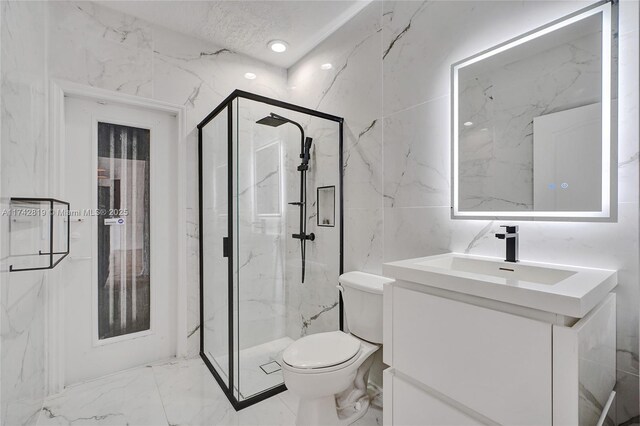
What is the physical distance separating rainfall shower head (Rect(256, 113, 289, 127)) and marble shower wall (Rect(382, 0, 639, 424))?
696 mm

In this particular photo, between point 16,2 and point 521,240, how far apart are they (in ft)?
7.86

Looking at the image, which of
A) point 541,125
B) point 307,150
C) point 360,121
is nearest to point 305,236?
point 307,150

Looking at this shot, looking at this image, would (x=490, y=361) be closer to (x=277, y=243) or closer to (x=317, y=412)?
(x=317, y=412)

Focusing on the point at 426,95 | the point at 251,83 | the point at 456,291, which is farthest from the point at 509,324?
the point at 251,83

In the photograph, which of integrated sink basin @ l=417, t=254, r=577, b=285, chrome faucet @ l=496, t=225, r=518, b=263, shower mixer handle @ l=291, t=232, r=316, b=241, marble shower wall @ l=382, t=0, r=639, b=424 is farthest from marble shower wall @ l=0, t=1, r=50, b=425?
chrome faucet @ l=496, t=225, r=518, b=263

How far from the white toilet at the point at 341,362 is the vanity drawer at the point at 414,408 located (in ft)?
1.03

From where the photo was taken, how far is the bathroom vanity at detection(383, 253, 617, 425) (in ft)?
2.60

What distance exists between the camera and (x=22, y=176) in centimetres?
132

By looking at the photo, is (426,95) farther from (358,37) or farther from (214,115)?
(214,115)

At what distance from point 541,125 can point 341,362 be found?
142cm

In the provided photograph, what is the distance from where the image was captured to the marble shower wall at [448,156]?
105 centimetres

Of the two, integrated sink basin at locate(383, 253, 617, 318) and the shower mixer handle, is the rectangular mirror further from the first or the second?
the shower mixer handle

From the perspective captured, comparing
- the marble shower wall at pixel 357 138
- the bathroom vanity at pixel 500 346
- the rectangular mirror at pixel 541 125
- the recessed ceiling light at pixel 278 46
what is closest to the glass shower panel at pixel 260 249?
the marble shower wall at pixel 357 138

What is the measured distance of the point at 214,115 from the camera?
7.00 ft
